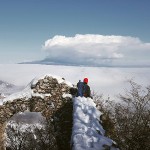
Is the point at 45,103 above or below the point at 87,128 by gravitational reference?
above

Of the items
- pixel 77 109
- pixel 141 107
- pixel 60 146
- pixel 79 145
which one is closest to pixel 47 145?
pixel 60 146

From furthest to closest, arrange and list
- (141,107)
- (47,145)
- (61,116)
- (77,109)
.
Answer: (141,107), (61,116), (47,145), (77,109)

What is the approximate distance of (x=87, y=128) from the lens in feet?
43.2

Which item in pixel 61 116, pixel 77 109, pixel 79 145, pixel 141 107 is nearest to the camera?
pixel 79 145

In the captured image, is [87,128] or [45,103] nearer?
[87,128]

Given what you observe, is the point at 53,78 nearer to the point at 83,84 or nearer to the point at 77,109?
the point at 83,84

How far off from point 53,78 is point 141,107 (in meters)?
9.05

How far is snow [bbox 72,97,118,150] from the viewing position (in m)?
11.3

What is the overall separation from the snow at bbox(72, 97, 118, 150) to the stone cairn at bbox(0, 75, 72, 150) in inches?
58.7

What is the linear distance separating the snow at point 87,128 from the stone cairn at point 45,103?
1.49m

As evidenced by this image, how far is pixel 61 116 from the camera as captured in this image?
725 inches

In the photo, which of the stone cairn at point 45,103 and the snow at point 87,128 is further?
the stone cairn at point 45,103

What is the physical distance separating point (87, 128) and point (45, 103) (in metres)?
6.06

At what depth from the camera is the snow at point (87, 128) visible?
1127 centimetres
